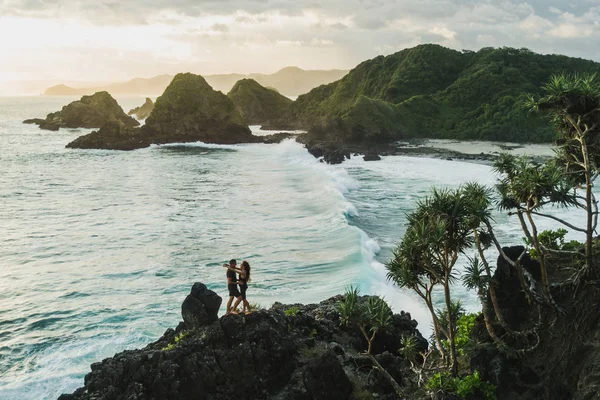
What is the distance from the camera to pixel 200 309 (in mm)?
14242

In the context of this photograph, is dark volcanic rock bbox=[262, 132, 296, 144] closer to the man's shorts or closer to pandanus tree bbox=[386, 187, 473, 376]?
the man's shorts

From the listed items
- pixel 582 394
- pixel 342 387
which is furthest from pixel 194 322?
pixel 582 394

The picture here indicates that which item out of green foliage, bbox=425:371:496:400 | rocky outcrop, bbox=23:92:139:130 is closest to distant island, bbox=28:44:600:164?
rocky outcrop, bbox=23:92:139:130

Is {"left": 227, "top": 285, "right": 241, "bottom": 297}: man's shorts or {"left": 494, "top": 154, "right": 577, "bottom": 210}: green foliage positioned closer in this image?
{"left": 494, "top": 154, "right": 577, "bottom": 210}: green foliage

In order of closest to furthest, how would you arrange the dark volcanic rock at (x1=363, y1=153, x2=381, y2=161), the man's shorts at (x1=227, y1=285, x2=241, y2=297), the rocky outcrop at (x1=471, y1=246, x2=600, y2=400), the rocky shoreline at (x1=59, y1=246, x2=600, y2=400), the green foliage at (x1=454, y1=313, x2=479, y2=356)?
the rocky outcrop at (x1=471, y1=246, x2=600, y2=400)
the rocky shoreline at (x1=59, y1=246, x2=600, y2=400)
the man's shorts at (x1=227, y1=285, x2=241, y2=297)
the green foliage at (x1=454, y1=313, x2=479, y2=356)
the dark volcanic rock at (x1=363, y1=153, x2=381, y2=161)

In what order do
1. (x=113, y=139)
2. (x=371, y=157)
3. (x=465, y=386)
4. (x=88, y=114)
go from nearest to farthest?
(x=465, y=386) < (x=371, y=157) < (x=113, y=139) < (x=88, y=114)

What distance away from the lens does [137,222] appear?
126ft

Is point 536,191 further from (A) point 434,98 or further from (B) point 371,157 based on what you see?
(A) point 434,98

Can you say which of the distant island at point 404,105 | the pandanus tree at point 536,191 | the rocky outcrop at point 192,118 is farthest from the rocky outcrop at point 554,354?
the rocky outcrop at point 192,118

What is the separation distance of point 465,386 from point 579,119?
8249 millimetres

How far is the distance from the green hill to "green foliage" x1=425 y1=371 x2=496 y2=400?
260 ft

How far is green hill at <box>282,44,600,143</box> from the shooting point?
96.1 meters

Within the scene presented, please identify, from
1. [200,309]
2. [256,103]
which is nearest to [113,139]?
[256,103]

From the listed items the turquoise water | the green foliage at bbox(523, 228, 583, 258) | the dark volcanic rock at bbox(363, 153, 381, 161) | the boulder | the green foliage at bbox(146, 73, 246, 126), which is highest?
the green foliage at bbox(146, 73, 246, 126)
